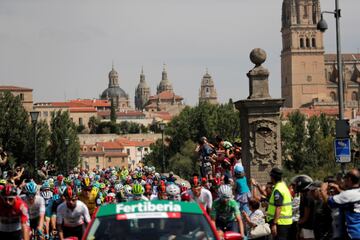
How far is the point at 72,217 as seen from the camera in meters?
13.6

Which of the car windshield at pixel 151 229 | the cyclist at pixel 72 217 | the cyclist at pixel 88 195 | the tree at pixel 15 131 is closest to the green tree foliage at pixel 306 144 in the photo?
the tree at pixel 15 131

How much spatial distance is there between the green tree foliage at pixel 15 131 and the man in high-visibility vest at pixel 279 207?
73.2m

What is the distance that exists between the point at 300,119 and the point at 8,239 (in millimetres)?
110324

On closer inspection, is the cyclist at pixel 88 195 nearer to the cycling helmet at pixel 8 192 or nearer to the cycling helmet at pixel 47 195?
the cycling helmet at pixel 8 192

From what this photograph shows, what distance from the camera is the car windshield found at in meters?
10.0

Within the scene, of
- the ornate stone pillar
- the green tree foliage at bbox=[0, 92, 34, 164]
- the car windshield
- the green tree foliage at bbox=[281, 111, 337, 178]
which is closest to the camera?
the car windshield

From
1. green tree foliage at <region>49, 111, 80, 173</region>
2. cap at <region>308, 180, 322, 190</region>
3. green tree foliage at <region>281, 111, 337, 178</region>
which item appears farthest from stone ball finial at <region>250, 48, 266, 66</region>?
green tree foliage at <region>281, 111, 337, 178</region>

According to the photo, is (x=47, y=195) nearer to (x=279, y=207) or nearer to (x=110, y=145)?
(x=279, y=207)

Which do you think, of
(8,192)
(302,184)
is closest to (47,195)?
(8,192)

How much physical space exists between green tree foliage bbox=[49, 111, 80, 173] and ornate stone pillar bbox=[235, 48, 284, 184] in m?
75.9

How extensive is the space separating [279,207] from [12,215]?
361cm

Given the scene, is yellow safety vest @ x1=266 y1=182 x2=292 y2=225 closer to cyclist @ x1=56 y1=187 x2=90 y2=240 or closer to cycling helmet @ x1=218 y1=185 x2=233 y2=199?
cycling helmet @ x1=218 y1=185 x2=233 y2=199

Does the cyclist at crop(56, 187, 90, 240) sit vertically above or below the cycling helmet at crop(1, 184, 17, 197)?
below

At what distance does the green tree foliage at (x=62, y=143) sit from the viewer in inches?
3858
